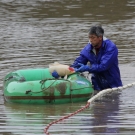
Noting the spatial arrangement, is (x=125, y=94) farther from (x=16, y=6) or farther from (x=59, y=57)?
Answer: (x=16, y=6)

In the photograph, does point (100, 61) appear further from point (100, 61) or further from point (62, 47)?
point (62, 47)

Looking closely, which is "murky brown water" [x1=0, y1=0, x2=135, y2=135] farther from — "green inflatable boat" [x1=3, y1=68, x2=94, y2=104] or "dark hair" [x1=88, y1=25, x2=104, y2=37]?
"dark hair" [x1=88, y1=25, x2=104, y2=37]

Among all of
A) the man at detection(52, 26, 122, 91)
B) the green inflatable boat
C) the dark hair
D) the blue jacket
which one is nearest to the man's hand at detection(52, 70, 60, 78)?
the man at detection(52, 26, 122, 91)

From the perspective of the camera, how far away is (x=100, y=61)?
10156 millimetres

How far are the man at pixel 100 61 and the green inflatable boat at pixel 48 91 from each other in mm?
377

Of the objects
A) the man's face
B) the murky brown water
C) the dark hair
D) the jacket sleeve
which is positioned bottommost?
the murky brown water

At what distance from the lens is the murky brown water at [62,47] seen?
318 inches

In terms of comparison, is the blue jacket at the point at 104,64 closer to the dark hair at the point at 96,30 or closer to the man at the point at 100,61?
the man at the point at 100,61

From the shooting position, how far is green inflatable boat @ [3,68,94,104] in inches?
375

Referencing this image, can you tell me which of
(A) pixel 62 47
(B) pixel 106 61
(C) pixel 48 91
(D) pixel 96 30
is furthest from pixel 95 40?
(A) pixel 62 47

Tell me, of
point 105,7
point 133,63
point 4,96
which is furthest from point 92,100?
point 105,7

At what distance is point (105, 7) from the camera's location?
23062 mm

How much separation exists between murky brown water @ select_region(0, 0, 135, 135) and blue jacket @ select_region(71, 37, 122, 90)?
312mm

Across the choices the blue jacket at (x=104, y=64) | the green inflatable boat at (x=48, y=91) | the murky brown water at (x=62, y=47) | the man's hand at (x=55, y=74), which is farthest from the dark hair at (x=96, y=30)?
the murky brown water at (x=62, y=47)
